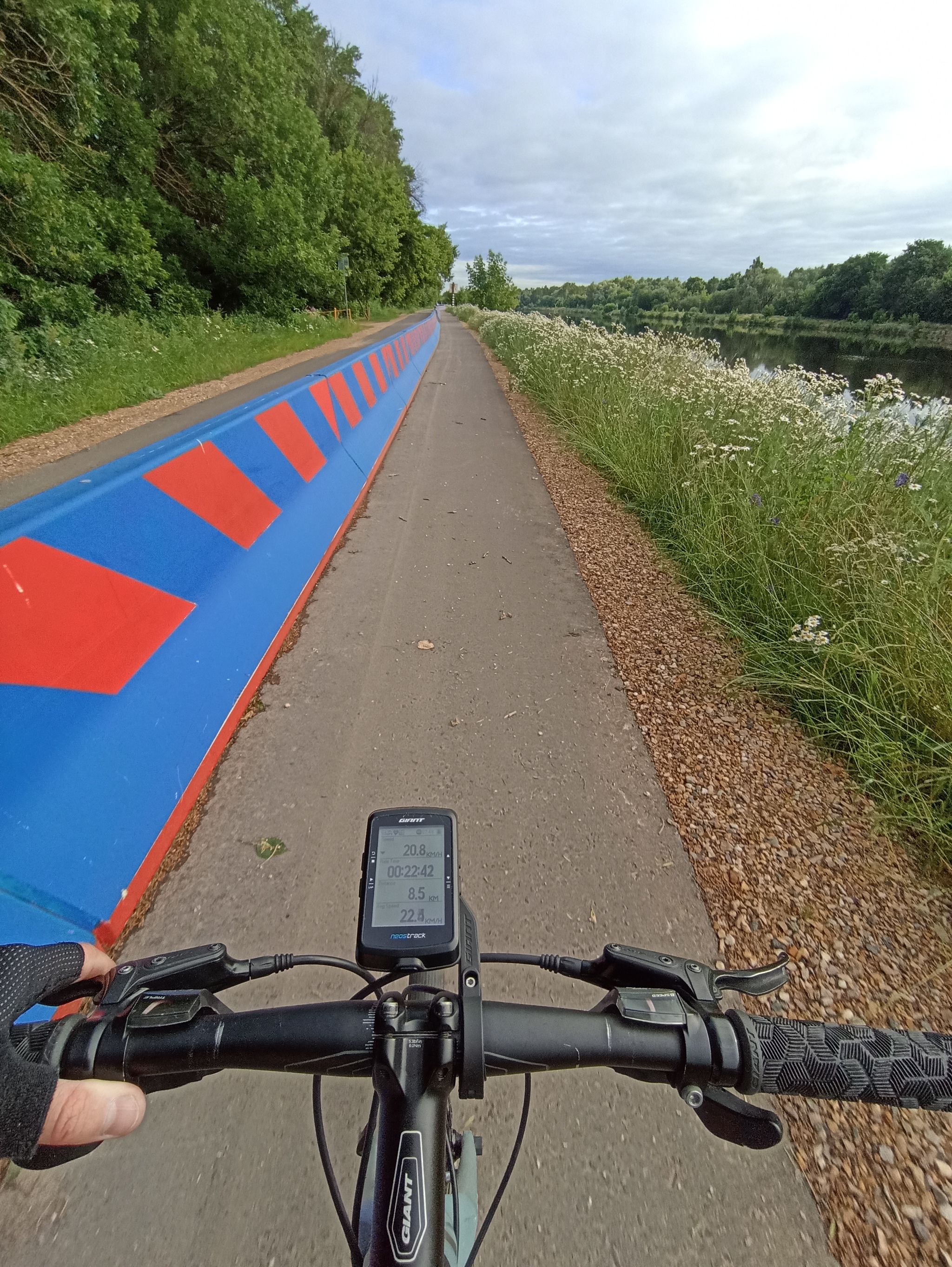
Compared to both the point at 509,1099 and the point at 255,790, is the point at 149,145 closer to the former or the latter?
the point at 255,790

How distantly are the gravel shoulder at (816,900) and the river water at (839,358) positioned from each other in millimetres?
10751

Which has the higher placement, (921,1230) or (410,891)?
(410,891)

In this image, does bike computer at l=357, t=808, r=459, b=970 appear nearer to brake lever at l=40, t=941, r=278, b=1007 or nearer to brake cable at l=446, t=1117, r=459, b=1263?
brake lever at l=40, t=941, r=278, b=1007

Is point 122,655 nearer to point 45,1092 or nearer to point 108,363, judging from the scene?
point 45,1092

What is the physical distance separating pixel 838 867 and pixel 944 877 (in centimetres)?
37

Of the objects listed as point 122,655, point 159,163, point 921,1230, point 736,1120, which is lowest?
point 921,1230

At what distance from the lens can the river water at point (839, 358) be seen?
53.6ft

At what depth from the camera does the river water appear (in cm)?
1633

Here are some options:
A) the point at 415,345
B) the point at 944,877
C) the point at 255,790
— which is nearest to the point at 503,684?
the point at 255,790

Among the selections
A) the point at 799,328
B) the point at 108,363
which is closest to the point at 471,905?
the point at 108,363

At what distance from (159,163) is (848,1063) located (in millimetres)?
24260

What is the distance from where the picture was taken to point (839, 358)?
24281mm

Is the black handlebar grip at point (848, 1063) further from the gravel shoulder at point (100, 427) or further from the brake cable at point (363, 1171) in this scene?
the gravel shoulder at point (100, 427)

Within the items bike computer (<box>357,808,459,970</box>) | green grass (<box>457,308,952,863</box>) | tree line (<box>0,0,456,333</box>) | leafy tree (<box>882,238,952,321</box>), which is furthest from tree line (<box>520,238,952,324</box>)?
bike computer (<box>357,808,459,970</box>)
